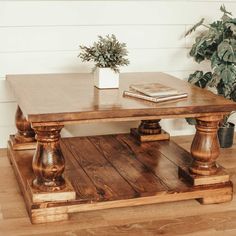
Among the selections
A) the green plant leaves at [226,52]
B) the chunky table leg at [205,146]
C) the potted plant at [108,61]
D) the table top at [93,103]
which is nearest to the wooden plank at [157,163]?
the chunky table leg at [205,146]

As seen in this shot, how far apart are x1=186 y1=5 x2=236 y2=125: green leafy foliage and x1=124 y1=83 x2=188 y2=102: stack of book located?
581 millimetres

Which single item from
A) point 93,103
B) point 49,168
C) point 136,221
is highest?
point 93,103

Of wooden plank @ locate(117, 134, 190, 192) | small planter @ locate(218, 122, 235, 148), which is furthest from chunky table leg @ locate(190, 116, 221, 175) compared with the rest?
small planter @ locate(218, 122, 235, 148)

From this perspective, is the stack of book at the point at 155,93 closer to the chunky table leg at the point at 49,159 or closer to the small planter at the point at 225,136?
the chunky table leg at the point at 49,159

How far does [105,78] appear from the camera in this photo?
2.53m

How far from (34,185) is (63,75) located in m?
0.88

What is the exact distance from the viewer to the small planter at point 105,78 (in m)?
2.52

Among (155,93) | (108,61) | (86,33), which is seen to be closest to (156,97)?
(155,93)

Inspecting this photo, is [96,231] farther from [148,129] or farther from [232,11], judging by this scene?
[232,11]

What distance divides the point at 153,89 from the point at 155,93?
0.32ft

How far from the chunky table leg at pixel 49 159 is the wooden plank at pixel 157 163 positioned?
0.52 meters

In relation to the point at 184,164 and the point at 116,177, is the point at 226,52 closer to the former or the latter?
the point at 184,164

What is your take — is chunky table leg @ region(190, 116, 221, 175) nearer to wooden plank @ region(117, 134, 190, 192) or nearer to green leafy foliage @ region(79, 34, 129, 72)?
wooden plank @ region(117, 134, 190, 192)

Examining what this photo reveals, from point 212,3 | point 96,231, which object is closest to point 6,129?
point 96,231
